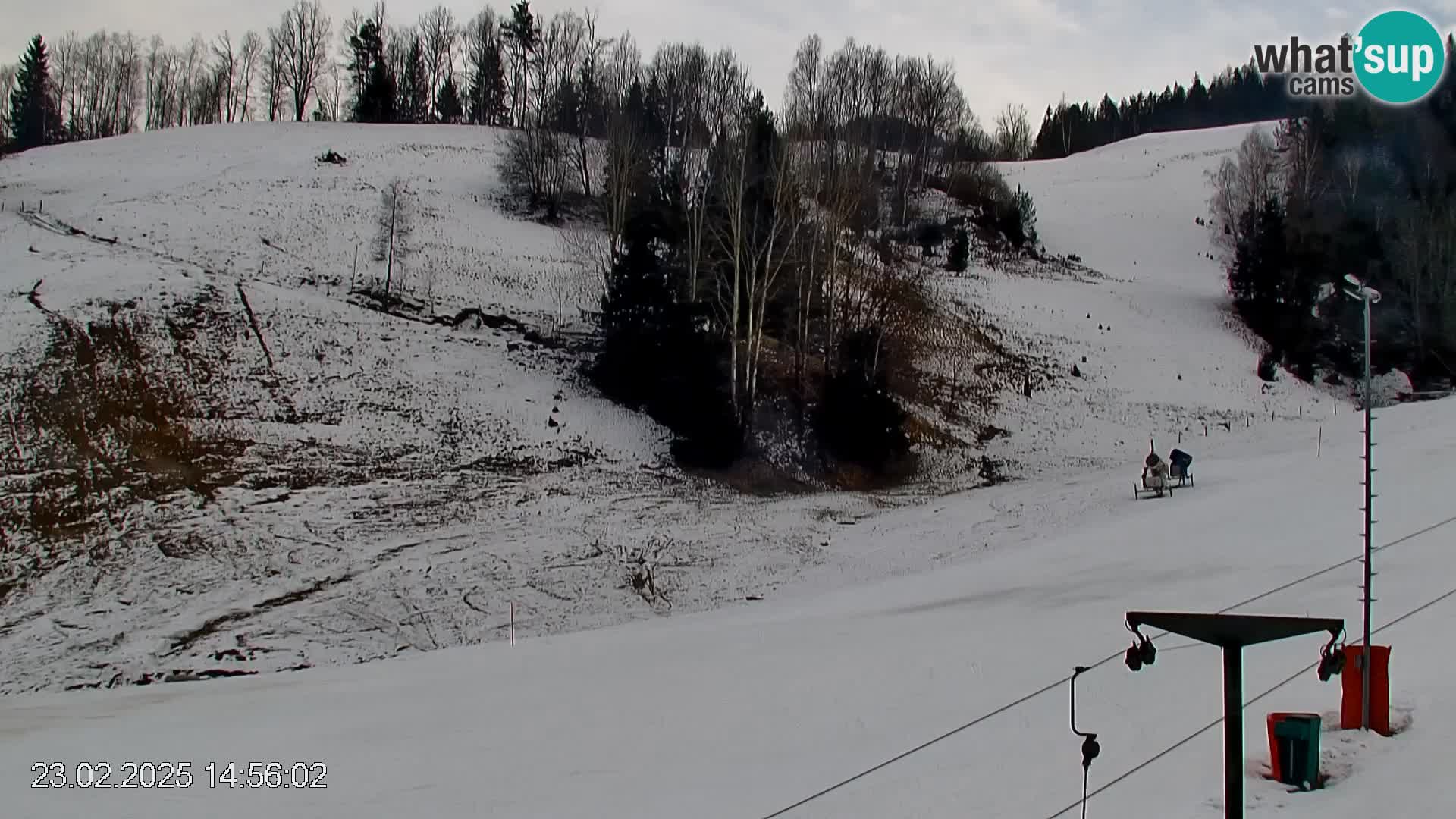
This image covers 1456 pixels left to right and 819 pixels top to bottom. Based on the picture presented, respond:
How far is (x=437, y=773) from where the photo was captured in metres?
11.0

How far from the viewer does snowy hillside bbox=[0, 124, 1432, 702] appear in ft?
69.5

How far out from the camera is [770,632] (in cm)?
1753

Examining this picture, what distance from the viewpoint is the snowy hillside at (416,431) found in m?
21.2

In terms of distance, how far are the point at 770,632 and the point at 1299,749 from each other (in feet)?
31.2

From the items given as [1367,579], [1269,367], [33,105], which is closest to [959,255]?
[1269,367]

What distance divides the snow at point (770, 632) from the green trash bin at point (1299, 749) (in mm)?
234

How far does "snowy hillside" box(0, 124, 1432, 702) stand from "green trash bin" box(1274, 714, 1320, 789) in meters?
15.2

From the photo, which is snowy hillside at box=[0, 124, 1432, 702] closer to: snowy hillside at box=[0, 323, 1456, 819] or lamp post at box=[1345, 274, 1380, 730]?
snowy hillside at box=[0, 323, 1456, 819]

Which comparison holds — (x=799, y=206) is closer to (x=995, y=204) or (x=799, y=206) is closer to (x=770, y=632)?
(x=770, y=632)

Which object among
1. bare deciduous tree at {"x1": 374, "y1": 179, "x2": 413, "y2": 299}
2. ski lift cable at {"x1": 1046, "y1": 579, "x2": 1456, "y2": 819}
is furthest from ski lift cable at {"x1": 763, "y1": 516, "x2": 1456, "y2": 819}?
bare deciduous tree at {"x1": 374, "y1": 179, "x2": 413, "y2": 299}

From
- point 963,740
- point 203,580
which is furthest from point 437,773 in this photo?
point 203,580

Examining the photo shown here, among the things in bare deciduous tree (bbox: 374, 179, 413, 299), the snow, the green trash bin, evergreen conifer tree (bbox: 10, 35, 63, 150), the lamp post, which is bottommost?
the snow

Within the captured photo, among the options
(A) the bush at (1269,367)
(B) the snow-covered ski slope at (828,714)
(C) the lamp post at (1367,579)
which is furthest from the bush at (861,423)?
(C) the lamp post at (1367,579)

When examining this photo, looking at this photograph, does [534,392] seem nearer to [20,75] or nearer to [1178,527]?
[1178,527]
